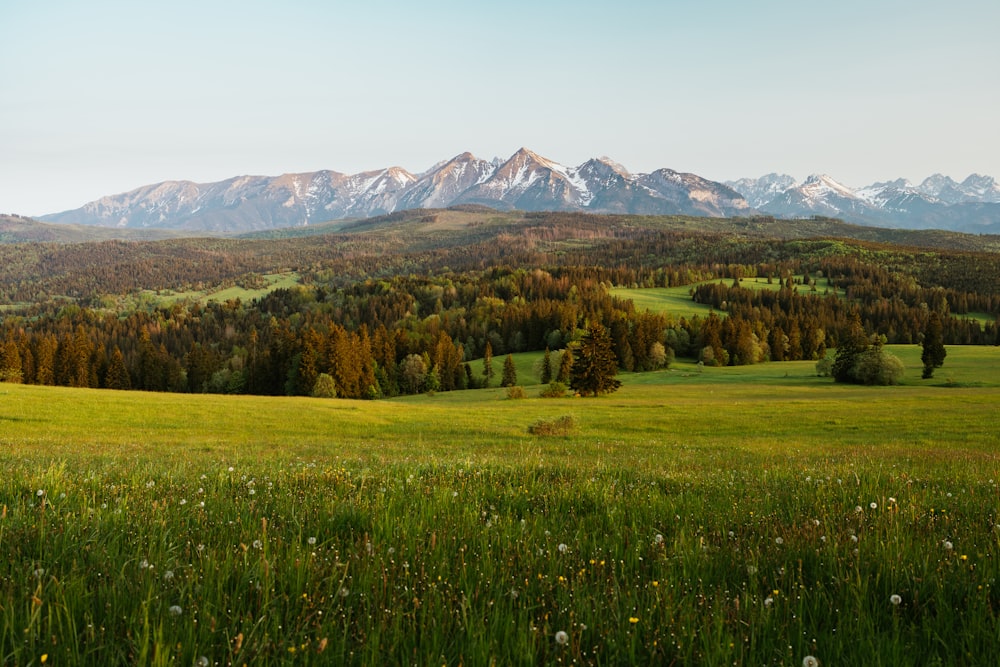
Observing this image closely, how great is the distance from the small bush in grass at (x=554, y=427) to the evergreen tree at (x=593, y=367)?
4176cm

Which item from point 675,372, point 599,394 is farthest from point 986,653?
point 675,372

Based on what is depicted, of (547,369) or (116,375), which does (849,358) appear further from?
(116,375)

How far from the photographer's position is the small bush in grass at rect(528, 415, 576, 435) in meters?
35.9

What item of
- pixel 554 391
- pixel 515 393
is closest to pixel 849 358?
pixel 554 391

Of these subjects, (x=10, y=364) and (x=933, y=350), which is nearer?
(x=933, y=350)

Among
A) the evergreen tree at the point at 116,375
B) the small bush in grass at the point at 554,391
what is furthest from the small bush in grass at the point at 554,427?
the evergreen tree at the point at 116,375

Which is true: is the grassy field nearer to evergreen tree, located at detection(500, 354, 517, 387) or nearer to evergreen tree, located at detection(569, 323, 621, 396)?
evergreen tree, located at detection(569, 323, 621, 396)

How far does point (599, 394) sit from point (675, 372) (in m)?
41.0

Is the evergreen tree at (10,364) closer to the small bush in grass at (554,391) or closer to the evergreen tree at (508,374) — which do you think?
the evergreen tree at (508,374)

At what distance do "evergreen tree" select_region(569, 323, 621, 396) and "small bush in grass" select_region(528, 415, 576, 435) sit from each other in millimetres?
41763

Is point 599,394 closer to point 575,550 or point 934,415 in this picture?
point 934,415

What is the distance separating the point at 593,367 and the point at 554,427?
45.1 meters

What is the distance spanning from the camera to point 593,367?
8081 centimetres

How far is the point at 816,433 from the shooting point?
37.2 m
